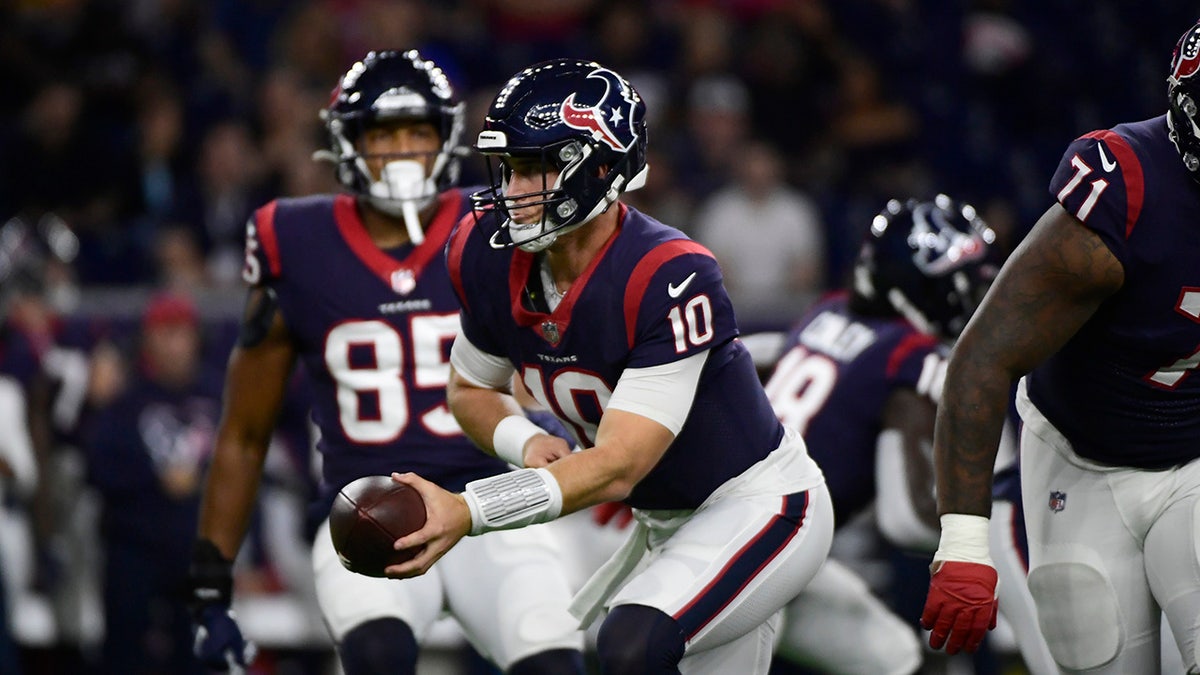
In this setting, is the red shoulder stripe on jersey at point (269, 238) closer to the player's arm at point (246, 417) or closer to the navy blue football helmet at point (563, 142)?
the player's arm at point (246, 417)

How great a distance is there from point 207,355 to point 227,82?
7.99 ft

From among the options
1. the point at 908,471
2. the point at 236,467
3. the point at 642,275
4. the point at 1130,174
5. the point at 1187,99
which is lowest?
the point at 908,471

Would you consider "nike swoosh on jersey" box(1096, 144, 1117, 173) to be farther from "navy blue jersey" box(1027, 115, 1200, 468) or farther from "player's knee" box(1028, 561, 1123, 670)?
"player's knee" box(1028, 561, 1123, 670)

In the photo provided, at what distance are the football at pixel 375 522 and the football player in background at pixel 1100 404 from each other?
1094mm

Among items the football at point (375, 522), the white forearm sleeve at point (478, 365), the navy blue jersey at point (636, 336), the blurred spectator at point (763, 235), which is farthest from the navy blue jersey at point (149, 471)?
the football at point (375, 522)

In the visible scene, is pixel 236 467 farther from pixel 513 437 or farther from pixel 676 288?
pixel 676 288

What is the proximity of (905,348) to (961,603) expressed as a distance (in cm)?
144

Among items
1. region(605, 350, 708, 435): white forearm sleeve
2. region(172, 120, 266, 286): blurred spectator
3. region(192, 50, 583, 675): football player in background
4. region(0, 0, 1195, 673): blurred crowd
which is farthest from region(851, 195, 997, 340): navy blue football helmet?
region(172, 120, 266, 286): blurred spectator

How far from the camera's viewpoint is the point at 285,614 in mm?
7551

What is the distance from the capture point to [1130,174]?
3363 millimetres

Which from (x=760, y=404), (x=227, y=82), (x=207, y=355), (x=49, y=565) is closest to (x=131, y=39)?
(x=227, y=82)

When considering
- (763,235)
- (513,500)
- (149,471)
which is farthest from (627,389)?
(763,235)

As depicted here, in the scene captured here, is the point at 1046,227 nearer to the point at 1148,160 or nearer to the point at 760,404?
the point at 1148,160

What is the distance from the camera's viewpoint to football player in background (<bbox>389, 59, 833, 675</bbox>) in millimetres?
3447
